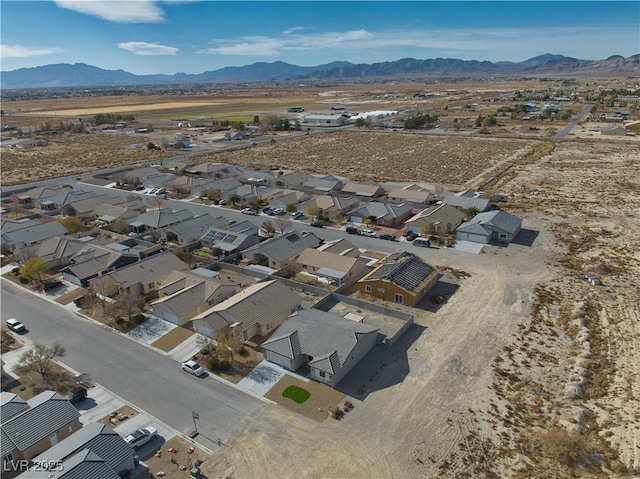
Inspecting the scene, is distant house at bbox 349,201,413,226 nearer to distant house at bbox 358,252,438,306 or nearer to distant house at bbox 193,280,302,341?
distant house at bbox 358,252,438,306

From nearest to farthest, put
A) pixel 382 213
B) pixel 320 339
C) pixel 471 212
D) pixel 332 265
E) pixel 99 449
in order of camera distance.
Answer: pixel 99 449 < pixel 320 339 < pixel 332 265 < pixel 471 212 < pixel 382 213

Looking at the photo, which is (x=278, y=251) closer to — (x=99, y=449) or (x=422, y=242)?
(x=422, y=242)

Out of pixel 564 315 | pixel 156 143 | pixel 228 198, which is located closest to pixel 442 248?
pixel 564 315

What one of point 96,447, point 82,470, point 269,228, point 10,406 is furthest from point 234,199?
point 82,470

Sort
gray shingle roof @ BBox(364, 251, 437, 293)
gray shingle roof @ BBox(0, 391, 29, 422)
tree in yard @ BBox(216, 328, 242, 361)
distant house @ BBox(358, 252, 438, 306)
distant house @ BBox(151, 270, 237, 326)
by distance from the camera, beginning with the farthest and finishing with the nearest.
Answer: gray shingle roof @ BBox(364, 251, 437, 293), distant house @ BBox(358, 252, 438, 306), distant house @ BBox(151, 270, 237, 326), tree in yard @ BBox(216, 328, 242, 361), gray shingle roof @ BBox(0, 391, 29, 422)

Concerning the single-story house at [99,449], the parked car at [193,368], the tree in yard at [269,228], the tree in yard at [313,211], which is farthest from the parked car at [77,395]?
the tree in yard at [313,211]

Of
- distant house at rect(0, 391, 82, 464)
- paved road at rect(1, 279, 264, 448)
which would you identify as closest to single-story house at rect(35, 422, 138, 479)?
distant house at rect(0, 391, 82, 464)

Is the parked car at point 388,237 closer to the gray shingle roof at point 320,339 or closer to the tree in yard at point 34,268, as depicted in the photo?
the gray shingle roof at point 320,339
